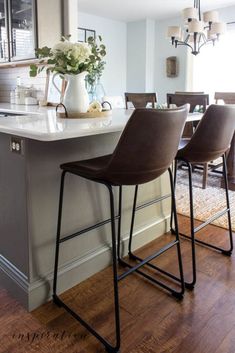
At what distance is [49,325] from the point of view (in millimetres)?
1524

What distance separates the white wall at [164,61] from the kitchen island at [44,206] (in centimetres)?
492

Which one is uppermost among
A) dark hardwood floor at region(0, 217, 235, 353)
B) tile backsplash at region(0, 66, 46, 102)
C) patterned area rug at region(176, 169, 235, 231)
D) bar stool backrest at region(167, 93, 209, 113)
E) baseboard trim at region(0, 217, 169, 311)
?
tile backsplash at region(0, 66, 46, 102)

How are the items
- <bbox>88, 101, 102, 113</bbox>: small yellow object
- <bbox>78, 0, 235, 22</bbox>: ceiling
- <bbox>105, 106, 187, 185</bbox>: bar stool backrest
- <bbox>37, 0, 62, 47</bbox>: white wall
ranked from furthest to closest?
<bbox>78, 0, 235, 22</bbox>: ceiling → <bbox>37, 0, 62, 47</bbox>: white wall → <bbox>88, 101, 102, 113</bbox>: small yellow object → <bbox>105, 106, 187, 185</bbox>: bar stool backrest

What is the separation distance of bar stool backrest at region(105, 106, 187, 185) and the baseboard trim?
0.69 meters

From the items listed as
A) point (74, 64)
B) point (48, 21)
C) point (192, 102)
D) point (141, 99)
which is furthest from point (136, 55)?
point (74, 64)

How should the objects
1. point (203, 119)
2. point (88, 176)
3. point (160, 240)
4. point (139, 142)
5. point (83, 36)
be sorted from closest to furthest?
point (139, 142) < point (88, 176) < point (203, 119) < point (160, 240) < point (83, 36)

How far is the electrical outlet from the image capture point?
58.0 inches

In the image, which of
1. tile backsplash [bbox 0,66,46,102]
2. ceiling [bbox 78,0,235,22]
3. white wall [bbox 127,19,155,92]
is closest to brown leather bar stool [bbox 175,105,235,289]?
tile backsplash [bbox 0,66,46,102]

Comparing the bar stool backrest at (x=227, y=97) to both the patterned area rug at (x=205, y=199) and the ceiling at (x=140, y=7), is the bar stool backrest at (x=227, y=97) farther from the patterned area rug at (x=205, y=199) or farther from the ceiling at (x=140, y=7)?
the ceiling at (x=140, y=7)

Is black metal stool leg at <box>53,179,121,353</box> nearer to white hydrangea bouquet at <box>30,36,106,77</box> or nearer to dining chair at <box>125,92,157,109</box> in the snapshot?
white hydrangea bouquet at <box>30,36,106,77</box>

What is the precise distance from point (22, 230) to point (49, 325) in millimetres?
471

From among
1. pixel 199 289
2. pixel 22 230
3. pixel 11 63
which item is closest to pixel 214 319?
pixel 199 289

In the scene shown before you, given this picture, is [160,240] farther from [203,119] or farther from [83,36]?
[83,36]

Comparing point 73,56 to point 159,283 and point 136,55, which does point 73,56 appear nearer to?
point 159,283
